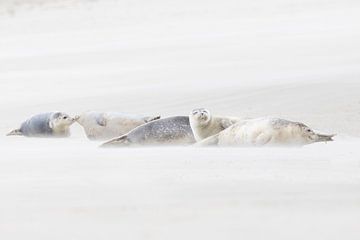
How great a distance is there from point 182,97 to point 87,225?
13.5ft

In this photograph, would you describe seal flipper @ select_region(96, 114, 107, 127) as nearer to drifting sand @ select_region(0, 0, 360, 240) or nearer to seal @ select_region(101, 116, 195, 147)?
drifting sand @ select_region(0, 0, 360, 240)

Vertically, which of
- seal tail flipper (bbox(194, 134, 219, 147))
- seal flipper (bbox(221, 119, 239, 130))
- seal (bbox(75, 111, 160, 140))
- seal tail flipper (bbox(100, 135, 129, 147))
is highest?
seal (bbox(75, 111, 160, 140))

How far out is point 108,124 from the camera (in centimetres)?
623

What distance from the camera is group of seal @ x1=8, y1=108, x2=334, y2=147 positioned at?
526 centimetres

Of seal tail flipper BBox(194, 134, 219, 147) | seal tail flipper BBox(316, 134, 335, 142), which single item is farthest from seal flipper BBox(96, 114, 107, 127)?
seal tail flipper BBox(316, 134, 335, 142)

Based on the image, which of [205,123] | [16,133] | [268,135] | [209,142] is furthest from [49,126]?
[268,135]

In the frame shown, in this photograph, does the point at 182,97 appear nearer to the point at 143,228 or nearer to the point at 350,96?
the point at 350,96

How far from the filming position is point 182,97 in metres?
7.84

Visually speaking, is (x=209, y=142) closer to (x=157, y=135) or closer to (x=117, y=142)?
(x=157, y=135)

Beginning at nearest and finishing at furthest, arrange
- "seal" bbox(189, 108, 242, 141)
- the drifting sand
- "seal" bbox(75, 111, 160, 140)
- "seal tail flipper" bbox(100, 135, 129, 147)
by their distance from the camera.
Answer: the drifting sand → "seal tail flipper" bbox(100, 135, 129, 147) → "seal" bbox(189, 108, 242, 141) → "seal" bbox(75, 111, 160, 140)

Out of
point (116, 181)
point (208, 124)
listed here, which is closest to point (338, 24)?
point (208, 124)

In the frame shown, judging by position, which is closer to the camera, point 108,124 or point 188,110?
point 108,124

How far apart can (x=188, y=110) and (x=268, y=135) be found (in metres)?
2.15

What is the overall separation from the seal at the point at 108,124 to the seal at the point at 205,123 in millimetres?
432
